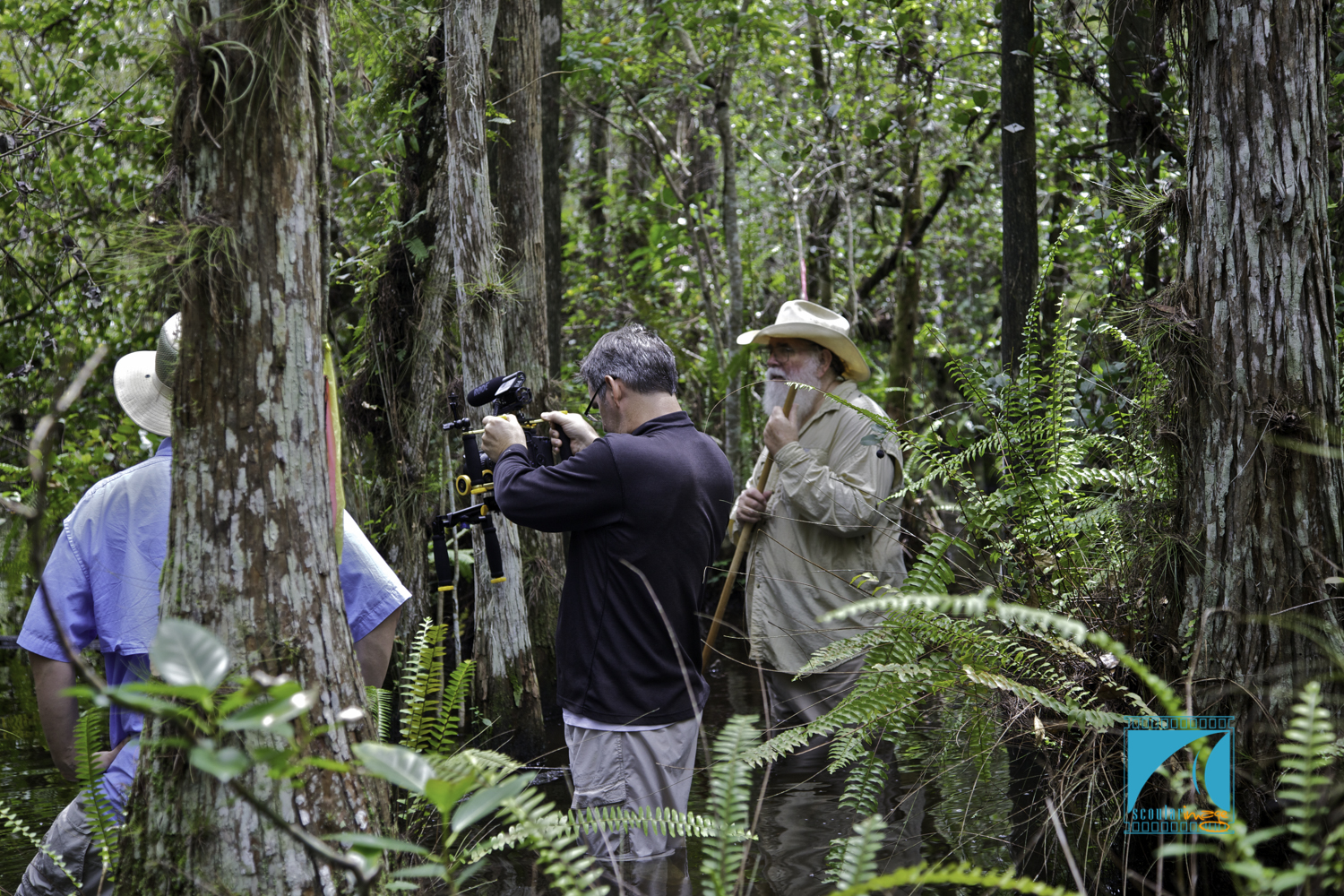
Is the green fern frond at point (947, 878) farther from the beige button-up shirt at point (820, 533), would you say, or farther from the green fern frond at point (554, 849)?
the beige button-up shirt at point (820, 533)

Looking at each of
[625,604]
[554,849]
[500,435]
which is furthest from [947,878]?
[500,435]

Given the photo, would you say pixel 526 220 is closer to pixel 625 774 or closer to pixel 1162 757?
pixel 625 774

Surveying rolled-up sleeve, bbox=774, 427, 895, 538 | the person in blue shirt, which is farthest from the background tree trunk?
the person in blue shirt

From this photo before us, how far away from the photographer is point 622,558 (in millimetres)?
3094

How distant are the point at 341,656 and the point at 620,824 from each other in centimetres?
82

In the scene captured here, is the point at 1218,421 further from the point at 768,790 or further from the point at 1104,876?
the point at 768,790

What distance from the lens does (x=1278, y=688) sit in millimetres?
2521

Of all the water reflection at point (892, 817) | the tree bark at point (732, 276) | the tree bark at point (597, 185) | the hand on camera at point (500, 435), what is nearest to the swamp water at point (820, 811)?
the water reflection at point (892, 817)

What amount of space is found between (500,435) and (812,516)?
4.61ft

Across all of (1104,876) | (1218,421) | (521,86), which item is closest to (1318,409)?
(1218,421)

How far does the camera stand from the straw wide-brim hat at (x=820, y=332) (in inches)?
178

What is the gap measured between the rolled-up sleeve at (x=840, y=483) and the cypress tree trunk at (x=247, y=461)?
7.72ft

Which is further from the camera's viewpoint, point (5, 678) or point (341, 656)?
point (5, 678)

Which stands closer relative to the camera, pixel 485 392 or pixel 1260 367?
pixel 1260 367
